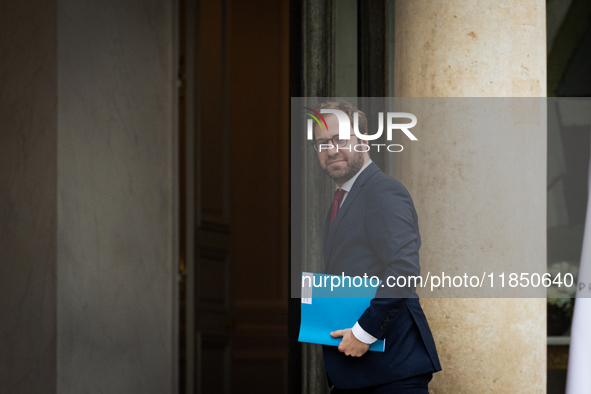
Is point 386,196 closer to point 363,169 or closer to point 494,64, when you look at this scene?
point 363,169

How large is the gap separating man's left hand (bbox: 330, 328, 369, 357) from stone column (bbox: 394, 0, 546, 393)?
0.55m

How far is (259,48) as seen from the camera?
2.73 m

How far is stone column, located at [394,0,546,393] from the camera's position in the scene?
178 cm

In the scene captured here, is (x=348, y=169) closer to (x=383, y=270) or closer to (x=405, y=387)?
(x=383, y=270)

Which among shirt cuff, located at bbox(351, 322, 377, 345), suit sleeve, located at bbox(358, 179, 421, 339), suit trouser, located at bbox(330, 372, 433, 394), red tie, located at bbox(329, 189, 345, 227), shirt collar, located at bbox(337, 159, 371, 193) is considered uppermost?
shirt collar, located at bbox(337, 159, 371, 193)

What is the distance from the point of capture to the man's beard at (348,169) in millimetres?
1580

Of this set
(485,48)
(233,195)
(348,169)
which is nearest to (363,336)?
(348,169)

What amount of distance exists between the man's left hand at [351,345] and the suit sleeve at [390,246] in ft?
0.15

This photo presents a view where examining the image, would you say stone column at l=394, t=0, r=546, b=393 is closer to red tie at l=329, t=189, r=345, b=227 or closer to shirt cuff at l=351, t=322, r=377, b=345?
red tie at l=329, t=189, r=345, b=227

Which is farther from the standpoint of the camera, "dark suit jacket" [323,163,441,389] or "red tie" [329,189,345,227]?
"red tie" [329,189,345,227]

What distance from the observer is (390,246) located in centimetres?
142

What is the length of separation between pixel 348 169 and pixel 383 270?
1.14 feet

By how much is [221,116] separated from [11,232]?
1.25 metres

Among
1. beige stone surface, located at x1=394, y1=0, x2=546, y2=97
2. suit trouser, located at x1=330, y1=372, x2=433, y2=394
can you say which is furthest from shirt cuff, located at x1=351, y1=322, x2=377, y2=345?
beige stone surface, located at x1=394, y1=0, x2=546, y2=97
